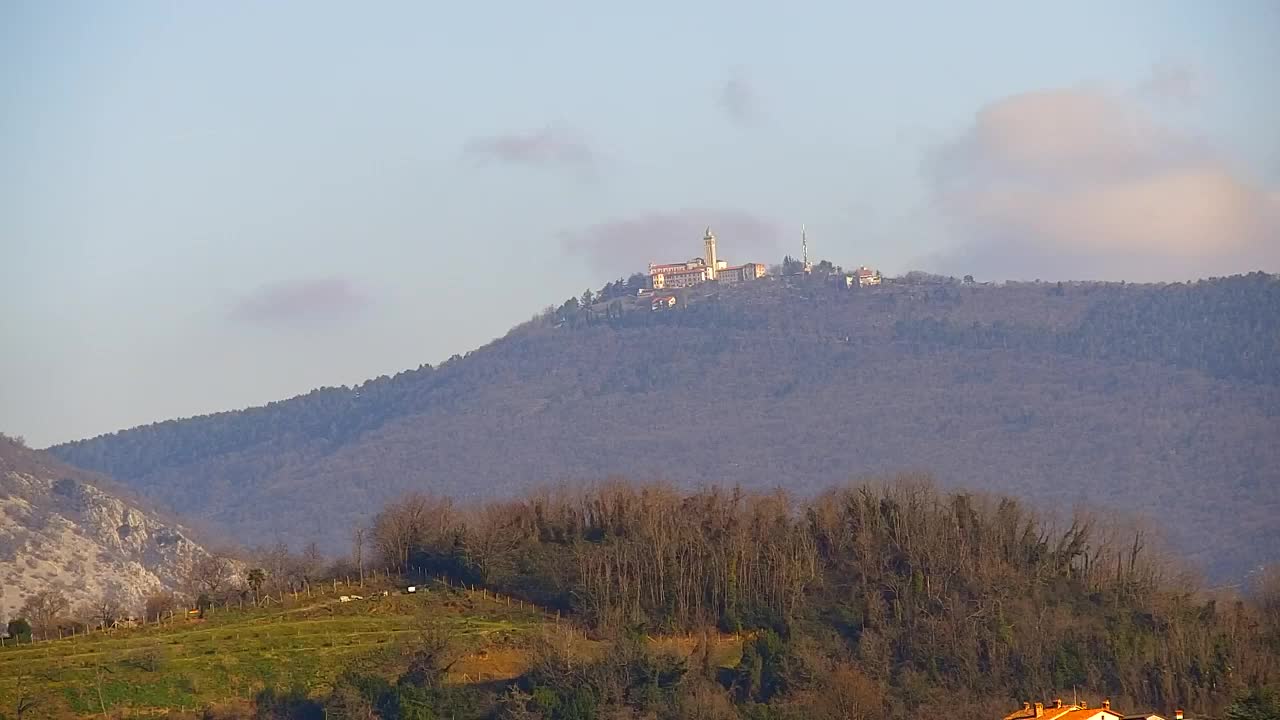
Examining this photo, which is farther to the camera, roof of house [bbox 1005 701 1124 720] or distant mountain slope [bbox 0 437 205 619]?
distant mountain slope [bbox 0 437 205 619]

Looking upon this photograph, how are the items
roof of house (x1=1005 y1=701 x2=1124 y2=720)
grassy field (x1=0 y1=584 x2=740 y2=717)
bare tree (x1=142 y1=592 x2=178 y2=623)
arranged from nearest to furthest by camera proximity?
roof of house (x1=1005 y1=701 x2=1124 y2=720) < grassy field (x1=0 y1=584 x2=740 y2=717) < bare tree (x1=142 y1=592 x2=178 y2=623)

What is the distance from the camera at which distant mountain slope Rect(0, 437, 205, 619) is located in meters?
130

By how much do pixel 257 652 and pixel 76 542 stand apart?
71.3 metres

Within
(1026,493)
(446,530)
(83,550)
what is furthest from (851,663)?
(1026,493)

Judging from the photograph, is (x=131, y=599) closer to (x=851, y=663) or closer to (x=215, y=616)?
(x=215, y=616)

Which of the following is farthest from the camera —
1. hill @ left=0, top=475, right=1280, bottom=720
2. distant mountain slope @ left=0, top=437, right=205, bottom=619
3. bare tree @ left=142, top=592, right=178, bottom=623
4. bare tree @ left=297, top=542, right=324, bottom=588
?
distant mountain slope @ left=0, top=437, right=205, bottom=619

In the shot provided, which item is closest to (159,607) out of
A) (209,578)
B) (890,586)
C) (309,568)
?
(209,578)

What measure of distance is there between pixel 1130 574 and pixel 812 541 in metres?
12.2

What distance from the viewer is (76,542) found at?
142250 millimetres

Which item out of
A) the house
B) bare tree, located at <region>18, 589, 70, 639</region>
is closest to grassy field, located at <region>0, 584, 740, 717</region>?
bare tree, located at <region>18, 589, 70, 639</region>

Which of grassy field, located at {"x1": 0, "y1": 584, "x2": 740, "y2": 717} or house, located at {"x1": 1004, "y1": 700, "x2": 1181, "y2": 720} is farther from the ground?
grassy field, located at {"x1": 0, "y1": 584, "x2": 740, "y2": 717}

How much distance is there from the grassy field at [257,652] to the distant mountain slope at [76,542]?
37.2m

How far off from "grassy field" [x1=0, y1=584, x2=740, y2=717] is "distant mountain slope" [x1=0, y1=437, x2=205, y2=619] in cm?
3716

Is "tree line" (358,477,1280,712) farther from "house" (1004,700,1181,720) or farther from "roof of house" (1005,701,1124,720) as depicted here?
"roof of house" (1005,701,1124,720)
